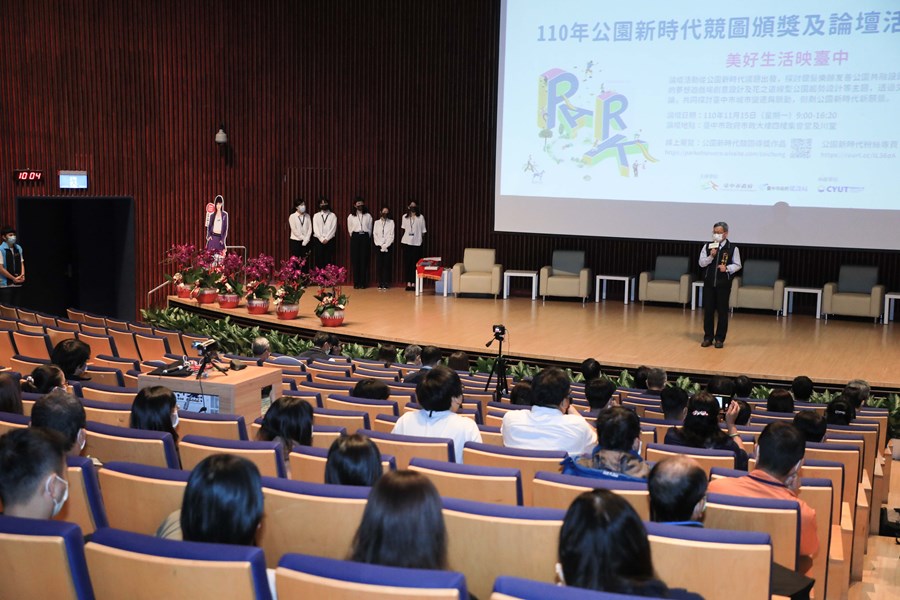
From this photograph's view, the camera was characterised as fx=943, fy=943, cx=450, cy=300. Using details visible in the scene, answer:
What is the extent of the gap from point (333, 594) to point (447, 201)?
13.8 meters

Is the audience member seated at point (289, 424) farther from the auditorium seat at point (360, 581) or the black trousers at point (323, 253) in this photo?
the black trousers at point (323, 253)

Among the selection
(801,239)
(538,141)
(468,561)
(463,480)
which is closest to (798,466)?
(463,480)

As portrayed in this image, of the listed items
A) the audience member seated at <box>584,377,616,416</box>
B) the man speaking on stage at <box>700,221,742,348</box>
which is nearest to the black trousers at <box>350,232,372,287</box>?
the man speaking on stage at <box>700,221,742,348</box>

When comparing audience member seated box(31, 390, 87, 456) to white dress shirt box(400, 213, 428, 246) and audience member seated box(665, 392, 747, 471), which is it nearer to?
audience member seated box(665, 392, 747, 471)

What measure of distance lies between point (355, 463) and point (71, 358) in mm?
3612

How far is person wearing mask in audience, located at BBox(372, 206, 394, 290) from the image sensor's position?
48.8 ft

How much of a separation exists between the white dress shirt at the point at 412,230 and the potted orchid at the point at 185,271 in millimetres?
Answer: 3228

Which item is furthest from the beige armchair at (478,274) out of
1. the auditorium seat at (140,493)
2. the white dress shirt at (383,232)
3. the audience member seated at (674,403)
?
the auditorium seat at (140,493)

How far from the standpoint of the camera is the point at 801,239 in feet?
38.1

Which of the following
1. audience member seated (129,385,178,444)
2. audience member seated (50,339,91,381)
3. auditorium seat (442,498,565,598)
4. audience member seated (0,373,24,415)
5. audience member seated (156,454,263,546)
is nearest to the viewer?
audience member seated (156,454,263,546)

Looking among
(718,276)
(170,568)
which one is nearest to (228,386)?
(170,568)

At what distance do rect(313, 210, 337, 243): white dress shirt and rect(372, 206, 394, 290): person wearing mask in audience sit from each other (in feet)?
2.15

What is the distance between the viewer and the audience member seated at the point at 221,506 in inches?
87.5

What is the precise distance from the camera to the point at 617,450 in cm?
358
